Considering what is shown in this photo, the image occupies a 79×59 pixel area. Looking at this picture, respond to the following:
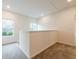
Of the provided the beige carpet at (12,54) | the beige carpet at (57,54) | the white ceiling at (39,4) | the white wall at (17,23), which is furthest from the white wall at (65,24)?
the beige carpet at (12,54)

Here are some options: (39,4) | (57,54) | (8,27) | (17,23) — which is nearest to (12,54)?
(57,54)

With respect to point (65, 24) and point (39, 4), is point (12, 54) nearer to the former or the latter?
point (39, 4)

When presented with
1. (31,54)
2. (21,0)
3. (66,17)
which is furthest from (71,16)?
(31,54)

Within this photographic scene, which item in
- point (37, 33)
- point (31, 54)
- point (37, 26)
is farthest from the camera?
point (37, 26)

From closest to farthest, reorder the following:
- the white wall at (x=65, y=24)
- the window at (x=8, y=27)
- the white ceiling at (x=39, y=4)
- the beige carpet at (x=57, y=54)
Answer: the beige carpet at (x=57, y=54) → the white ceiling at (x=39, y=4) → the white wall at (x=65, y=24) → the window at (x=8, y=27)

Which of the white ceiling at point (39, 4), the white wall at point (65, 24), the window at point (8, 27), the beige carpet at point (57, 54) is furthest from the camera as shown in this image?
the window at point (8, 27)

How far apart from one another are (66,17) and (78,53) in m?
5.81

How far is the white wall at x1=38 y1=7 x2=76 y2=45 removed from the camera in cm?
557

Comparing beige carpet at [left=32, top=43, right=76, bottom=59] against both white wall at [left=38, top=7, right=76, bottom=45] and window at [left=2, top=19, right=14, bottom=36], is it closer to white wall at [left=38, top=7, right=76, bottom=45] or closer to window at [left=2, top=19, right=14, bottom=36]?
white wall at [left=38, top=7, right=76, bottom=45]

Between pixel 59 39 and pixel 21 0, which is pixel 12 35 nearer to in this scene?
pixel 21 0

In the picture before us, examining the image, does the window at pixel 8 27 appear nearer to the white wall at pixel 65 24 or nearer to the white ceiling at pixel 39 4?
the white ceiling at pixel 39 4

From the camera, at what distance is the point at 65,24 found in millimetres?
6094

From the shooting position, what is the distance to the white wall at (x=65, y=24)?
5574 mm

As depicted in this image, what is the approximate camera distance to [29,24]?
920 centimetres
